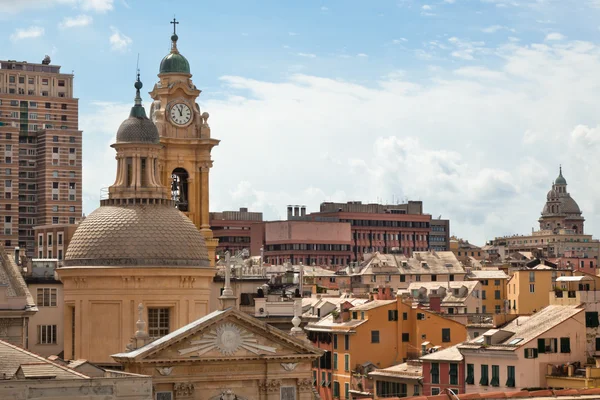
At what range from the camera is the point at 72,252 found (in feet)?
311

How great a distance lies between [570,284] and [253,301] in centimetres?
2590

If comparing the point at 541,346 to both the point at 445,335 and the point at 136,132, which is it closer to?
the point at 445,335

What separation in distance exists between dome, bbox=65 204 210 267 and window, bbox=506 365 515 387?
19.8m

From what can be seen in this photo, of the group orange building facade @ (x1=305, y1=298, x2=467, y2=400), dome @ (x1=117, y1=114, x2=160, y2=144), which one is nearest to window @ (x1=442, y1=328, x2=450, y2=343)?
orange building facade @ (x1=305, y1=298, x2=467, y2=400)

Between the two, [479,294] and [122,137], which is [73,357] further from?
[479,294]

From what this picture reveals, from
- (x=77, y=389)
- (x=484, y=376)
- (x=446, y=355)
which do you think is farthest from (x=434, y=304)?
(x=77, y=389)

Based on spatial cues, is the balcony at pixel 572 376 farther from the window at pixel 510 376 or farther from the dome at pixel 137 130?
the dome at pixel 137 130

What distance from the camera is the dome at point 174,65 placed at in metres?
118

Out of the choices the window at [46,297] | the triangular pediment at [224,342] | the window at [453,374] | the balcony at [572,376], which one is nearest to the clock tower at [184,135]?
the window at [46,297]

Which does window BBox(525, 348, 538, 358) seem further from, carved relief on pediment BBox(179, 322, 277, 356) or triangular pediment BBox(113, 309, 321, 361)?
carved relief on pediment BBox(179, 322, 277, 356)

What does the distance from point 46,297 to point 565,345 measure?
32.2m

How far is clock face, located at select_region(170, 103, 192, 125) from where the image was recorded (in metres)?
117

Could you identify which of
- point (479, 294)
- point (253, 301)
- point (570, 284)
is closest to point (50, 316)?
point (253, 301)

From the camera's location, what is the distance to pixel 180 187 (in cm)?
11919
